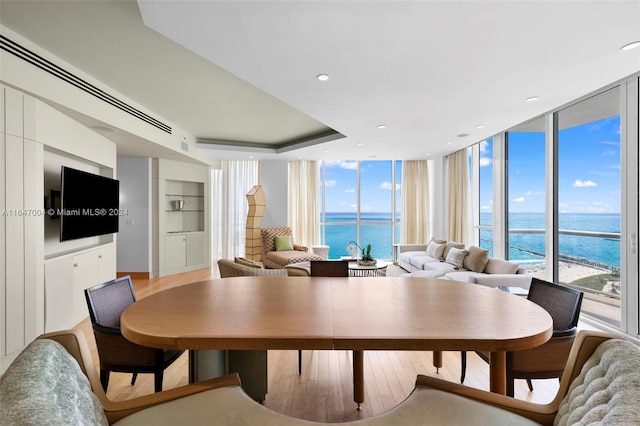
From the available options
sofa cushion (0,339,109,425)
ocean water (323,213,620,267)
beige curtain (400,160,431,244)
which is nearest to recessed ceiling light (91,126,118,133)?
sofa cushion (0,339,109,425)

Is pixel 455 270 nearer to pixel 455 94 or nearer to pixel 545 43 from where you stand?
pixel 455 94

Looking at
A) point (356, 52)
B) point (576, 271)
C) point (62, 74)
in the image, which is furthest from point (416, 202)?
point (62, 74)

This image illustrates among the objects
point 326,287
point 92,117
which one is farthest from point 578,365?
point 92,117

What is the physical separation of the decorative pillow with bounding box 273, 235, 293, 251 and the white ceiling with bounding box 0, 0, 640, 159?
334 centimetres

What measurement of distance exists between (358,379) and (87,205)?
3668mm

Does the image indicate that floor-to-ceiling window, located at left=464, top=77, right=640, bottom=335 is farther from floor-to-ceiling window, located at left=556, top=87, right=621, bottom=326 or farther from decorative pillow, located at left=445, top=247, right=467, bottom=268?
decorative pillow, located at left=445, top=247, right=467, bottom=268

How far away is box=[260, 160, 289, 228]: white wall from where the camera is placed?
25.4ft

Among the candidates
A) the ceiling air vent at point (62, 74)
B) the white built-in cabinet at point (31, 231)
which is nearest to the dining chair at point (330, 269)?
the white built-in cabinet at point (31, 231)

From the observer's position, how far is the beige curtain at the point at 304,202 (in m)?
8.13

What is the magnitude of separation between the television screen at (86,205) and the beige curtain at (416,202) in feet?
20.5

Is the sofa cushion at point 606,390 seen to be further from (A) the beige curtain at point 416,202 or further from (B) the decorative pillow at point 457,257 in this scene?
(A) the beige curtain at point 416,202

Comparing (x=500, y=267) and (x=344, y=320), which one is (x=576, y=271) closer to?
(x=500, y=267)

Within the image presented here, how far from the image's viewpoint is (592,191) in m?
5.29

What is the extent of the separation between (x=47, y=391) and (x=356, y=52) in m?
2.45
